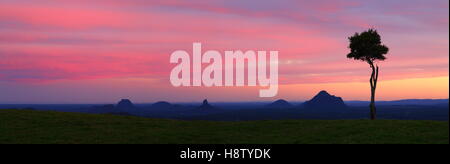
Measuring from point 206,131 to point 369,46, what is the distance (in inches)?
1137

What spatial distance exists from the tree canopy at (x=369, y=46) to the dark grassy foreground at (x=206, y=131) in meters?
13.6

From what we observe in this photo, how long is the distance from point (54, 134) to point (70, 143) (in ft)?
19.1

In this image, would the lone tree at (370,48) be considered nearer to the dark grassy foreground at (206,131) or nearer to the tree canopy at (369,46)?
the tree canopy at (369,46)

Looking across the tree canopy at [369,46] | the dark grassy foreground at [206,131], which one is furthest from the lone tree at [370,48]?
the dark grassy foreground at [206,131]

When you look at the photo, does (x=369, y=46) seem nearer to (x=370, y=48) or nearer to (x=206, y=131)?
(x=370, y=48)

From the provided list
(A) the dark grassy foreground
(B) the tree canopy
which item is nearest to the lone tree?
(B) the tree canopy

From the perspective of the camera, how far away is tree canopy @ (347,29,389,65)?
56.1 m

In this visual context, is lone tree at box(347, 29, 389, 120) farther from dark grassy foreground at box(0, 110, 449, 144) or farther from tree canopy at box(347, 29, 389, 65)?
dark grassy foreground at box(0, 110, 449, 144)

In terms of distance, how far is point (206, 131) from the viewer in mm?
42781

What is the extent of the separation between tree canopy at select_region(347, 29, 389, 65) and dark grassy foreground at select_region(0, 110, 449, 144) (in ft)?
44.6

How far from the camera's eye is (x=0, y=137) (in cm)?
3806

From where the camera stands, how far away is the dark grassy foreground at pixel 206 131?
119 ft

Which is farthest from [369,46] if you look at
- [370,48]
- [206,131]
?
[206,131]
